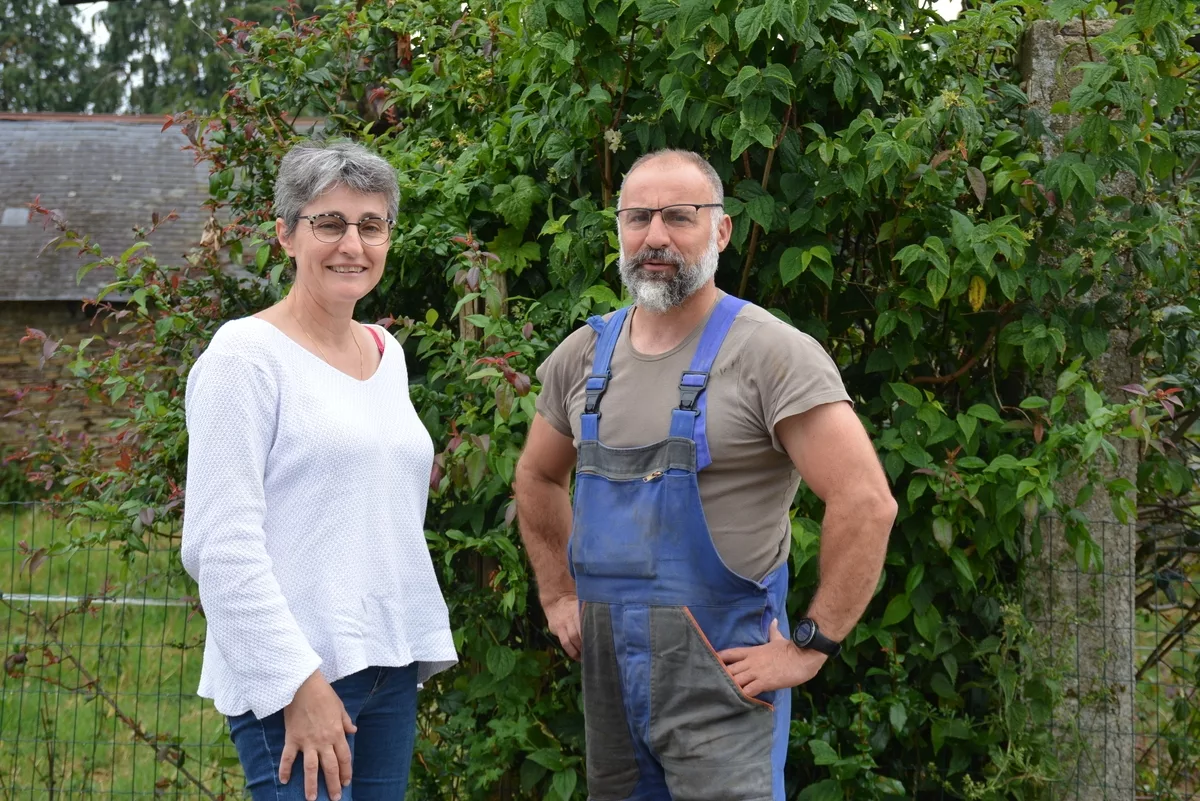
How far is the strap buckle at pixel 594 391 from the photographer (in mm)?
2707

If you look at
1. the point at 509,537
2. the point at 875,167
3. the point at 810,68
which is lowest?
the point at 509,537

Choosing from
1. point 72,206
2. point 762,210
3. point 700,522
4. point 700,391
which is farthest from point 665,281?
point 72,206

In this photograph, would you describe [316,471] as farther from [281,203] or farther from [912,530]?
[912,530]

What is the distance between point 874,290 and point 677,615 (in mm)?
1559

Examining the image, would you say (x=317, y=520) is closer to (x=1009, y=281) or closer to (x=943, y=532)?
Answer: (x=943, y=532)

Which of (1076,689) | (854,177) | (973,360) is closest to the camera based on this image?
(854,177)

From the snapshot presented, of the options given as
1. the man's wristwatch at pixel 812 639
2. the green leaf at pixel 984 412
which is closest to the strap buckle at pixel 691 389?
the man's wristwatch at pixel 812 639

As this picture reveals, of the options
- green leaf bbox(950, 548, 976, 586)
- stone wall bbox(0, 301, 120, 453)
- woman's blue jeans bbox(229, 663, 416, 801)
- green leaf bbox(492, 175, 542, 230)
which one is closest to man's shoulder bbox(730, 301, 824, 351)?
woman's blue jeans bbox(229, 663, 416, 801)

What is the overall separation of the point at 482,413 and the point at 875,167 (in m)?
1.29

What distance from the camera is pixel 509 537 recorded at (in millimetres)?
3592


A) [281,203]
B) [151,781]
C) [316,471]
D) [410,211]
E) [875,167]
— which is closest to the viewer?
[316,471]

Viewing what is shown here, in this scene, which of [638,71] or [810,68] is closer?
[810,68]

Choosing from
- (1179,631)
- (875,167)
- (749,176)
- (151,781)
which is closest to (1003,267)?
(875,167)

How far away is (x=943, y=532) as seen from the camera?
11.2 ft
